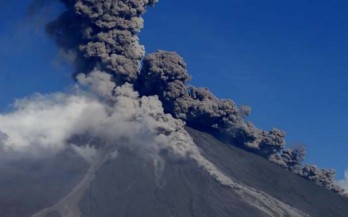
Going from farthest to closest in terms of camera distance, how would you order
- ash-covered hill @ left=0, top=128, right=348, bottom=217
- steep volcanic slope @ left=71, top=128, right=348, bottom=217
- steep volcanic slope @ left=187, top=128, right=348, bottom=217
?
1. steep volcanic slope @ left=187, top=128, right=348, bottom=217
2. steep volcanic slope @ left=71, top=128, right=348, bottom=217
3. ash-covered hill @ left=0, top=128, right=348, bottom=217

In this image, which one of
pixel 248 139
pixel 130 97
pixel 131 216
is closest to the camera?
pixel 131 216

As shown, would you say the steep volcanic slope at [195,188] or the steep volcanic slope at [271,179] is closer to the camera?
the steep volcanic slope at [195,188]

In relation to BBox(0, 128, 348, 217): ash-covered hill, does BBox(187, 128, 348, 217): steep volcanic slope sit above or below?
above

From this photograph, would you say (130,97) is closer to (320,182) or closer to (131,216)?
(131,216)

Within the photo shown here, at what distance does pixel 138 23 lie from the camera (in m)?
79.1

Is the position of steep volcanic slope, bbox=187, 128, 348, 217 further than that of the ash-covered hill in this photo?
Yes

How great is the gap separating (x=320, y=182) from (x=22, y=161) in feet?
88.9


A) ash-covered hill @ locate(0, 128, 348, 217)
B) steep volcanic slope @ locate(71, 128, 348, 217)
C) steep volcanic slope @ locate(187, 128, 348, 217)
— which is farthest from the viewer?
steep volcanic slope @ locate(187, 128, 348, 217)

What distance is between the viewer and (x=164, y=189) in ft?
244

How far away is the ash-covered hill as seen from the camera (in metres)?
70.6

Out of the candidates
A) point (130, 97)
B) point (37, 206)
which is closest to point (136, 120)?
point (130, 97)

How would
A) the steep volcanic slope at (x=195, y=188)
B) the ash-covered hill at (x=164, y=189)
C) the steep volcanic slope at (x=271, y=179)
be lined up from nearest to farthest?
the ash-covered hill at (x=164, y=189), the steep volcanic slope at (x=195, y=188), the steep volcanic slope at (x=271, y=179)

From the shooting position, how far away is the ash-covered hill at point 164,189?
70562 millimetres

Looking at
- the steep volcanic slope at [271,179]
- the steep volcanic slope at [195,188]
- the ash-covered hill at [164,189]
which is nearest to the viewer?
the ash-covered hill at [164,189]
